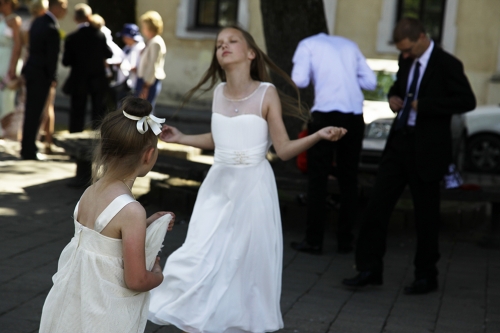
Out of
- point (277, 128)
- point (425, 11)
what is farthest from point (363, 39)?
point (277, 128)

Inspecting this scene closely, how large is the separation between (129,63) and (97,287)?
31.0 feet

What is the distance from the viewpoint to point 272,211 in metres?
4.69

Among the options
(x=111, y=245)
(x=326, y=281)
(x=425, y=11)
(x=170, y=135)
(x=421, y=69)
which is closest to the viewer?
(x=111, y=245)

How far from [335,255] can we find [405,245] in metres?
0.92

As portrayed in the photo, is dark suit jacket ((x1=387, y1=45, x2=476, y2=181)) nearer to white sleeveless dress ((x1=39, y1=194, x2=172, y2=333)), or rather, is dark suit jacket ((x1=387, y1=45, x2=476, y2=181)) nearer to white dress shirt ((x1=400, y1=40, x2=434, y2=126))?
white dress shirt ((x1=400, y1=40, x2=434, y2=126))

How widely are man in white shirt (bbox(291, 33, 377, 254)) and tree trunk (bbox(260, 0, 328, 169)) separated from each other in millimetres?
1923

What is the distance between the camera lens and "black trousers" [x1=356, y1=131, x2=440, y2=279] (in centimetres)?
588

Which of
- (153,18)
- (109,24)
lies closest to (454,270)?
(153,18)

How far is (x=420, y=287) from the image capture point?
19.4ft

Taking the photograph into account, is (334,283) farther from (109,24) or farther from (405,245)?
(109,24)

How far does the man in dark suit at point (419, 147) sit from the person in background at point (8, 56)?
21.1 feet

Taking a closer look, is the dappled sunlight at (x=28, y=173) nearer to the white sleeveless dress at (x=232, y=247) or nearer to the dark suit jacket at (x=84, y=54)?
the dark suit jacket at (x=84, y=54)

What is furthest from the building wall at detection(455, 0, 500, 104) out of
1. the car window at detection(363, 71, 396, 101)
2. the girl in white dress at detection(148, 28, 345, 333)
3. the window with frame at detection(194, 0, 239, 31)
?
the girl in white dress at detection(148, 28, 345, 333)

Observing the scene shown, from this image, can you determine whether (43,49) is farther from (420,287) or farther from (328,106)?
(420,287)
